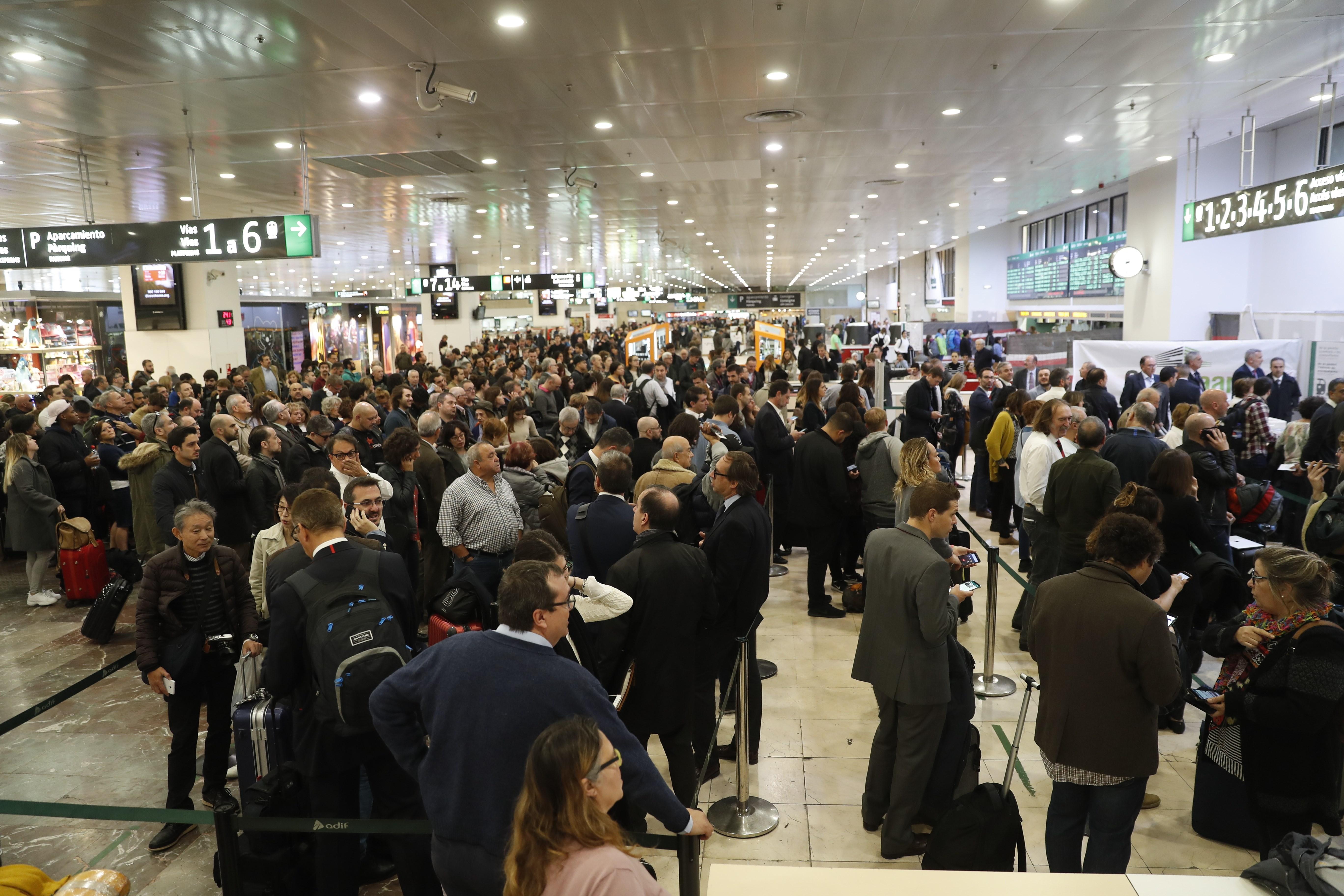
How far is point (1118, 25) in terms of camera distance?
669 centimetres

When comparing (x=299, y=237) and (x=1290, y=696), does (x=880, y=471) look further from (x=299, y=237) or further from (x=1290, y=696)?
(x=299, y=237)

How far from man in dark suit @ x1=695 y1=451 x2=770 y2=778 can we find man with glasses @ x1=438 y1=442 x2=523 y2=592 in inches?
51.7

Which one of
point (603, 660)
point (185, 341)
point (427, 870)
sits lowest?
point (427, 870)

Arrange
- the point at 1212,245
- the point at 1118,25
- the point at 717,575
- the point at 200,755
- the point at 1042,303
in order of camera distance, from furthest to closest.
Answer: the point at 1042,303
the point at 1212,245
the point at 1118,25
the point at 200,755
the point at 717,575

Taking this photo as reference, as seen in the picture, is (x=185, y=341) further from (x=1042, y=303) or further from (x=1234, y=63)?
(x=1042, y=303)

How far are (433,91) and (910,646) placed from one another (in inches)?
251

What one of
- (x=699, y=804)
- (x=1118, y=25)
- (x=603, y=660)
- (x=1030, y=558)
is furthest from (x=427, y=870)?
(x=1118, y=25)

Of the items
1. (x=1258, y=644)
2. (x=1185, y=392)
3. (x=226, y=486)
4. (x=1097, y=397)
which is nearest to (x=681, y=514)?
(x=1258, y=644)

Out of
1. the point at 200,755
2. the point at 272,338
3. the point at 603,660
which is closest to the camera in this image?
the point at 603,660

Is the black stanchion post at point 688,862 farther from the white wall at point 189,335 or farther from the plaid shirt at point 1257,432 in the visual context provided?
the white wall at point 189,335

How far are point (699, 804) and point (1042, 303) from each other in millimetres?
22105

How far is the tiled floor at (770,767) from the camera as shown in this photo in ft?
13.1

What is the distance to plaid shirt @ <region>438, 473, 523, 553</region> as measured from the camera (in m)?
5.02

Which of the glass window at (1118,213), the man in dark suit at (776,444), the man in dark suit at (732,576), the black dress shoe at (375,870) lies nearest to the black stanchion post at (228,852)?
the black dress shoe at (375,870)
